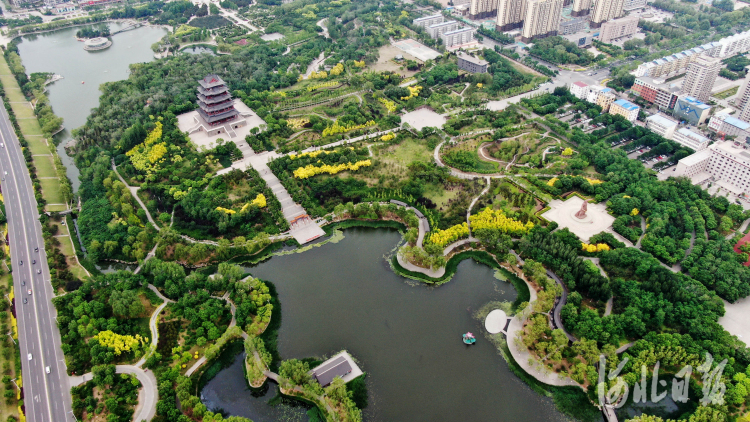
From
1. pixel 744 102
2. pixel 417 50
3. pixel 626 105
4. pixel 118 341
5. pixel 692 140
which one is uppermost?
pixel 626 105

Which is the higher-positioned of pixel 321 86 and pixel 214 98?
pixel 214 98

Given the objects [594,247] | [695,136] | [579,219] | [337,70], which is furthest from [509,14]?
[594,247]

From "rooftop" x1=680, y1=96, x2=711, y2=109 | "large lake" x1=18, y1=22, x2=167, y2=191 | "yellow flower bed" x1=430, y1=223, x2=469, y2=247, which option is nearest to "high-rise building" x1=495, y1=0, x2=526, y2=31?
"rooftop" x1=680, y1=96, x2=711, y2=109

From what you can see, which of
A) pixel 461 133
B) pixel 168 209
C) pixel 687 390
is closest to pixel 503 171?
pixel 461 133

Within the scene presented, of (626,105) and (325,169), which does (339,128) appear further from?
(626,105)

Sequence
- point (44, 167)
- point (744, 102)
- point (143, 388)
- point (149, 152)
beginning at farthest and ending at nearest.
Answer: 1. point (744, 102)
2. point (149, 152)
3. point (44, 167)
4. point (143, 388)

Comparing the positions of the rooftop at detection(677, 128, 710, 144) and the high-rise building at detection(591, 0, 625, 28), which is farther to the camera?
the high-rise building at detection(591, 0, 625, 28)

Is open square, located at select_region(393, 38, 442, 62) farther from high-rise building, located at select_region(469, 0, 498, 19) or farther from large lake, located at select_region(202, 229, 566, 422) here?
large lake, located at select_region(202, 229, 566, 422)

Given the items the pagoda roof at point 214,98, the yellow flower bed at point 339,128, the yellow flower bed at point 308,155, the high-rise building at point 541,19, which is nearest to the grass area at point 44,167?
the pagoda roof at point 214,98
